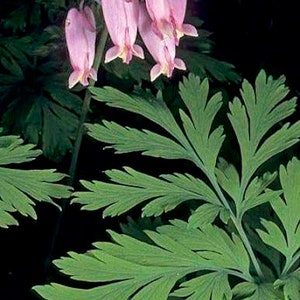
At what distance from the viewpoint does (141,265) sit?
1.26m

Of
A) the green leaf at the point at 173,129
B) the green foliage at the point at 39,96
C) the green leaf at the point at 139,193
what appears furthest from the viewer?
the green foliage at the point at 39,96

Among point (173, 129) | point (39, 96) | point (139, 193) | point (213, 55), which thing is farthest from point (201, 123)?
point (213, 55)

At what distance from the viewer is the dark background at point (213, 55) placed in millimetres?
1863

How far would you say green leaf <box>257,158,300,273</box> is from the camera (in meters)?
1.32

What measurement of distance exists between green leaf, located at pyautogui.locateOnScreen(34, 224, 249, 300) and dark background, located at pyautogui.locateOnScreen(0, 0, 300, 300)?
44 centimetres

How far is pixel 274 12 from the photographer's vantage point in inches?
91.0

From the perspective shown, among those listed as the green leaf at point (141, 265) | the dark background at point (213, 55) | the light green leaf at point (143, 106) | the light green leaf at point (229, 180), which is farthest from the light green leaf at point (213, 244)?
the dark background at point (213, 55)

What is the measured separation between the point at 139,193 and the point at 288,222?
0.80ft

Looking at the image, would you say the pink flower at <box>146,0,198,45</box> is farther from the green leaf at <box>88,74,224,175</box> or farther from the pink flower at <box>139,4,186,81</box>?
the green leaf at <box>88,74,224,175</box>

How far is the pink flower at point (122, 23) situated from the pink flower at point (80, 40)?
0.07 m

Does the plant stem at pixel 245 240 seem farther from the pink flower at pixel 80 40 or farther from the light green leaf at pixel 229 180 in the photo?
the pink flower at pixel 80 40

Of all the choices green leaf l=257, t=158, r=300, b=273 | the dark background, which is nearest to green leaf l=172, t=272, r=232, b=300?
green leaf l=257, t=158, r=300, b=273

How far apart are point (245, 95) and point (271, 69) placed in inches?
30.6

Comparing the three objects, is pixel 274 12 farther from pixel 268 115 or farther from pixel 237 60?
pixel 268 115
